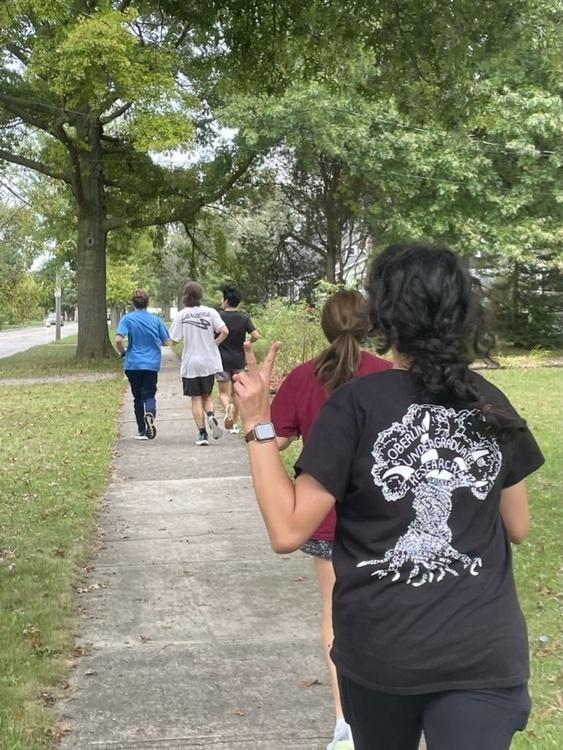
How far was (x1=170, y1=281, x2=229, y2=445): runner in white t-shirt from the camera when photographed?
9.83 metres

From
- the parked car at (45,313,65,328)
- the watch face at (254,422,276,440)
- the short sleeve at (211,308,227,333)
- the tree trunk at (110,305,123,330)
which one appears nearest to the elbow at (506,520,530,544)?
the watch face at (254,422,276,440)

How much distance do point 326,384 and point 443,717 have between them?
1.82 meters

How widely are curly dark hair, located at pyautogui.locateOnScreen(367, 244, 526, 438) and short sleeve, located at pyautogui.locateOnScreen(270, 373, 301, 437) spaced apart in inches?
61.9

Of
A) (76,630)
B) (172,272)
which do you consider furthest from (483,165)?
(172,272)

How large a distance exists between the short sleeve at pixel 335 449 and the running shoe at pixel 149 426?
8.83 meters

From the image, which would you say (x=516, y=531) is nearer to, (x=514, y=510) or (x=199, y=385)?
(x=514, y=510)

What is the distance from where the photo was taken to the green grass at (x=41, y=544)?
12.5ft

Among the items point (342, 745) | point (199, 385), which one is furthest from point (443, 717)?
point (199, 385)

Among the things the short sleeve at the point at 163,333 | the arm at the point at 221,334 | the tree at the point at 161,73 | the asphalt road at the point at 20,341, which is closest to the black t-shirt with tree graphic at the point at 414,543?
the tree at the point at 161,73

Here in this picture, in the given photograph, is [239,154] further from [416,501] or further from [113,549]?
[416,501]

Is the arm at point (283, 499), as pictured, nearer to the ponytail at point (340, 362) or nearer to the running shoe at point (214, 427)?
the ponytail at point (340, 362)

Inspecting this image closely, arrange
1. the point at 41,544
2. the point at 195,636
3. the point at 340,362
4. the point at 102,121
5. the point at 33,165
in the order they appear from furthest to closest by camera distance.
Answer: the point at 33,165 → the point at 102,121 → the point at 41,544 → the point at 195,636 → the point at 340,362

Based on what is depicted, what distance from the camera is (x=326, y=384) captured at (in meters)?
3.59

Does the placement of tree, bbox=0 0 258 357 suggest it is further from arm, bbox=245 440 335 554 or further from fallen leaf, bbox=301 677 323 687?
arm, bbox=245 440 335 554
